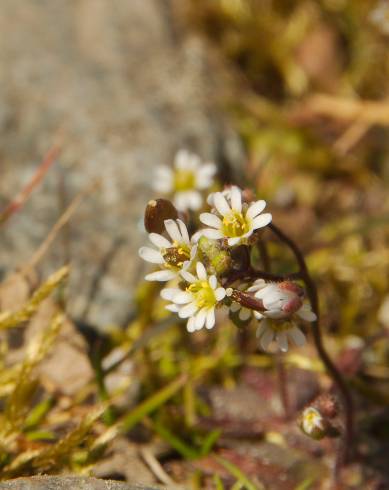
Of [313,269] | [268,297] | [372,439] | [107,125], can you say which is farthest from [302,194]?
[268,297]

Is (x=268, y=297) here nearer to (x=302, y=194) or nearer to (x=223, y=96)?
(x=302, y=194)

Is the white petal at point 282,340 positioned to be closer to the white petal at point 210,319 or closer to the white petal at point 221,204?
the white petal at point 210,319

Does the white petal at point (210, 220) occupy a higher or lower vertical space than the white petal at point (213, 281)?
higher

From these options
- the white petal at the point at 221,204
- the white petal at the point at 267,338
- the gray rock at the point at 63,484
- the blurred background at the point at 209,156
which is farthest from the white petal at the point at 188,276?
the blurred background at the point at 209,156

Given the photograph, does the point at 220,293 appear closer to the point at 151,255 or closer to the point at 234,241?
the point at 234,241

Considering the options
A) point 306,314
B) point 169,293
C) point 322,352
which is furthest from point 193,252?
point 322,352

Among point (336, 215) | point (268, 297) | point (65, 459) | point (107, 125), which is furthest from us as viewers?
point (336, 215)
